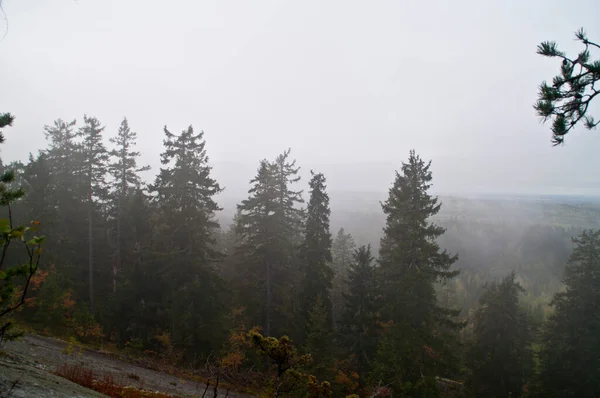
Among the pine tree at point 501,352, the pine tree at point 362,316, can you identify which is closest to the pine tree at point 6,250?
the pine tree at point 362,316

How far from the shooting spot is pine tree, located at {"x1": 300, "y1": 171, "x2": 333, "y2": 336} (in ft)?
75.0

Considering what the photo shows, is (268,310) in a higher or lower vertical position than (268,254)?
lower

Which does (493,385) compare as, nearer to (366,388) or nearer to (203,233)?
(366,388)

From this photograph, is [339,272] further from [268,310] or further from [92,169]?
[92,169]

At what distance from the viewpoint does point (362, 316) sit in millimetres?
21969

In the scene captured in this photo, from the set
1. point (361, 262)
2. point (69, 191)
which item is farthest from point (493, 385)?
point (69, 191)

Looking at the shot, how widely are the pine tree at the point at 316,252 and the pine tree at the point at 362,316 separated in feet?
6.68

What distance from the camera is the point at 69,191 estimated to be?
27859 millimetres

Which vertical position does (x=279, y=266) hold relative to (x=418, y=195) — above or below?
below

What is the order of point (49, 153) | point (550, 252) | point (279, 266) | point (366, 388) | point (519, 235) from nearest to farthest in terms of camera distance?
point (366, 388) → point (279, 266) → point (49, 153) → point (550, 252) → point (519, 235)

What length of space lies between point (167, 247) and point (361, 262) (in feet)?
47.3

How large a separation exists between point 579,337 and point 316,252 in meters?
19.7

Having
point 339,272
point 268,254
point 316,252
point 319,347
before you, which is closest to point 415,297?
point 319,347

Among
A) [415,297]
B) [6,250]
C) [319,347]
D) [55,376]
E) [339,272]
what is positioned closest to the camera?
[6,250]
